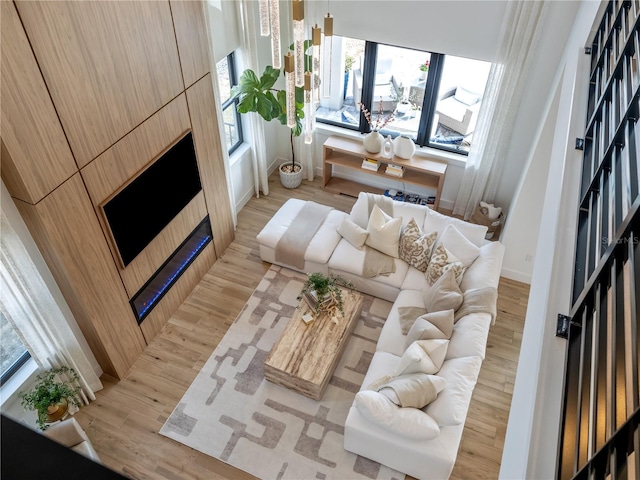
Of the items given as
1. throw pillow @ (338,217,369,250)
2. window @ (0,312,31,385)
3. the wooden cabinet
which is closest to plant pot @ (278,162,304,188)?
the wooden cabinet

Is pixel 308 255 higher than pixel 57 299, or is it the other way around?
pixel 308 255

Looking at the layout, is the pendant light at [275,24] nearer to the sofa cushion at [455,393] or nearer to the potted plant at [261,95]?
the potted plant at [261,95]

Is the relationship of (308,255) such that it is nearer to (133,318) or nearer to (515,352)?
(133,318)

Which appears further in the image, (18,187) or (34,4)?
(18,187)

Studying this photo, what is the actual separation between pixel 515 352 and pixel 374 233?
6.35ft

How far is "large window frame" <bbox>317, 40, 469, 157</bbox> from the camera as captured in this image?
628 cm

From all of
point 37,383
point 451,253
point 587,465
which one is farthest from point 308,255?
point 587,465

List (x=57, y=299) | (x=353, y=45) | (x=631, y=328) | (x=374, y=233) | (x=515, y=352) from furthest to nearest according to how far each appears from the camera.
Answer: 1. (x=353, y=45)
2. (x=374, y=233)
3. (x=515, y=352)
4. (x=57, y=299)
5. (x=631, y=328)

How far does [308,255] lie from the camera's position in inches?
236

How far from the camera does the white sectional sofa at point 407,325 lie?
13.8ft

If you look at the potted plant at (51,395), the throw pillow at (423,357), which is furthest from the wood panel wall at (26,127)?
the throw pillow at (423,357)

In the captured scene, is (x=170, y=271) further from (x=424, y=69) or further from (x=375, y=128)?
(x=424, y=69)

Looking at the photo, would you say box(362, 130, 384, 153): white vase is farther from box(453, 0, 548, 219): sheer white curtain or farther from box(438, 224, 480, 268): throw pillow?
box(438, 224, 480, 268): throw pillow

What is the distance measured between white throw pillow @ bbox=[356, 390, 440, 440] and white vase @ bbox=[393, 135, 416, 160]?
11.4ft
